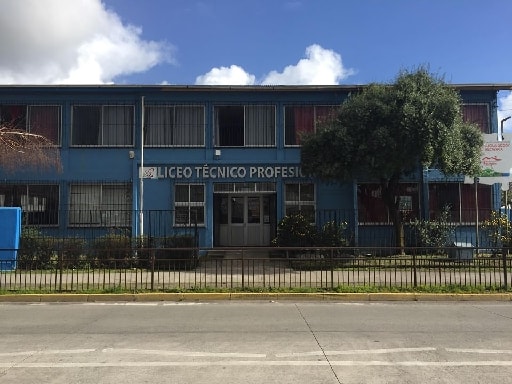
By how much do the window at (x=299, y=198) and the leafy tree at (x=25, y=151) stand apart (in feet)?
31.3

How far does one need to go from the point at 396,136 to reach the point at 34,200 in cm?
1476

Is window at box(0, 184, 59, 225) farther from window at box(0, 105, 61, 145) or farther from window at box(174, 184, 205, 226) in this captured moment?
window at box(174, 184, 205, 226)

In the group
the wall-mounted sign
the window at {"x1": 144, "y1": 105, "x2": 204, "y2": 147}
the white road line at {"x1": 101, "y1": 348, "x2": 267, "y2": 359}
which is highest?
the window at {"x1": 144, "y1": 105, "x2": 204, "y2": 147}

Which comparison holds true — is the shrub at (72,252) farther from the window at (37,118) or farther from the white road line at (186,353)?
the white road line at (186,353)

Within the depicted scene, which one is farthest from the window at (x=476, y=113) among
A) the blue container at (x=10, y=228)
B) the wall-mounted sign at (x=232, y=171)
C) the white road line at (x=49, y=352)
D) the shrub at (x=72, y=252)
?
the white road line at (x=49, y=352)

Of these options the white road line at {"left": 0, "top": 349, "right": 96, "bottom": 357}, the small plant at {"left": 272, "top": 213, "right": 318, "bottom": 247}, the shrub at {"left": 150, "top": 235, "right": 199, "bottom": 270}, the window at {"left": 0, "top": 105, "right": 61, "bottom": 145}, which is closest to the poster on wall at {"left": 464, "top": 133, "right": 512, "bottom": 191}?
the small plant at {"left": 272, "top": 213, "right": 318, "bottom": 247}

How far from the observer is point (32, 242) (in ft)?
58.4

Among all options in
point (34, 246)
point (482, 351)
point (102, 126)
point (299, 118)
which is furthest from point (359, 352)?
point (102, 126)

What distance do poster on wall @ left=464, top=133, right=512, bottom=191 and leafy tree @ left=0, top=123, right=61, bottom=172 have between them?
16825 mm

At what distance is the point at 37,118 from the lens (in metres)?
22.4

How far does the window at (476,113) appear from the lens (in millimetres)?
22438

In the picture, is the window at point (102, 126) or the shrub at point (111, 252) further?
the window at point (102, 126)

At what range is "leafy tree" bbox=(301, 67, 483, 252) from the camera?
17109 millimetres

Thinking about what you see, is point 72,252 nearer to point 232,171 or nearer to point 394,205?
point 232,171
